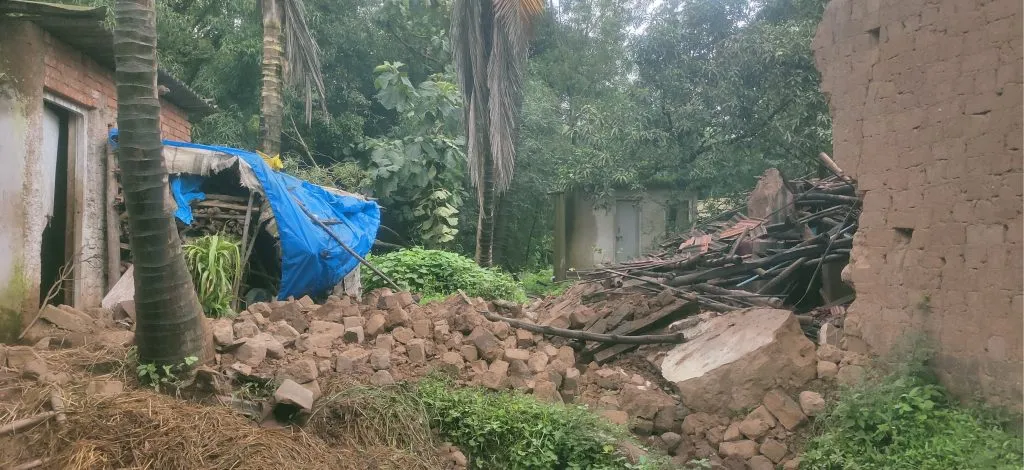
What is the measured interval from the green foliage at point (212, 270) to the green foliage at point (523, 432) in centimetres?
273

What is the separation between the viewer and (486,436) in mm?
5258

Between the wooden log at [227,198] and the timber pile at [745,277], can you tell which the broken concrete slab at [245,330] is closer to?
the wooden log at [227,198]

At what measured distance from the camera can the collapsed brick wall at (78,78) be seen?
6355 mm

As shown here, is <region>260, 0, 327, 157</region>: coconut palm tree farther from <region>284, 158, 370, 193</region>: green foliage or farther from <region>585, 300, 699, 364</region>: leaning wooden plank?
<region>585, 300, 699, 364</region>: leaning wooden plank

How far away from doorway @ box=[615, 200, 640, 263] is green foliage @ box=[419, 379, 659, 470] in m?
10.0

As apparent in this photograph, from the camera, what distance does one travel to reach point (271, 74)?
10.9 m

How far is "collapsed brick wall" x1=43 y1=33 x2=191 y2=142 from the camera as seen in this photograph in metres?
6.36

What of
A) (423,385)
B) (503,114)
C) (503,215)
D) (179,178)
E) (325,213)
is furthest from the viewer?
(503,215)

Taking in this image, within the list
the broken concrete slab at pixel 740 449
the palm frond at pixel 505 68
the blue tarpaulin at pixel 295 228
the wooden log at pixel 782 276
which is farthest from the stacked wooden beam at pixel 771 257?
the palm frond at pixel 505 68

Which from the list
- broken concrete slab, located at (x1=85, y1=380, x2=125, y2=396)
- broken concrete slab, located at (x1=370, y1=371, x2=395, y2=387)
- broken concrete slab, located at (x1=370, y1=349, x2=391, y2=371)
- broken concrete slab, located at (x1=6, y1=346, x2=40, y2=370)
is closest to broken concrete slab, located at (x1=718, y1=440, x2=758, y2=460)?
broken concrete slab, located at (x1=370, y1=371, x2=395, y2=387)

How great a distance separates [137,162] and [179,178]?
3353 millimetres

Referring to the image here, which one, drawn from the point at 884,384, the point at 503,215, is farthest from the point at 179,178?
the point at 503,215

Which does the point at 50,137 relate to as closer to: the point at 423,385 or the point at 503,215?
the point at 423,385

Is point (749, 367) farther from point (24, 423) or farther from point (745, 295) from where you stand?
point (24, 423)
